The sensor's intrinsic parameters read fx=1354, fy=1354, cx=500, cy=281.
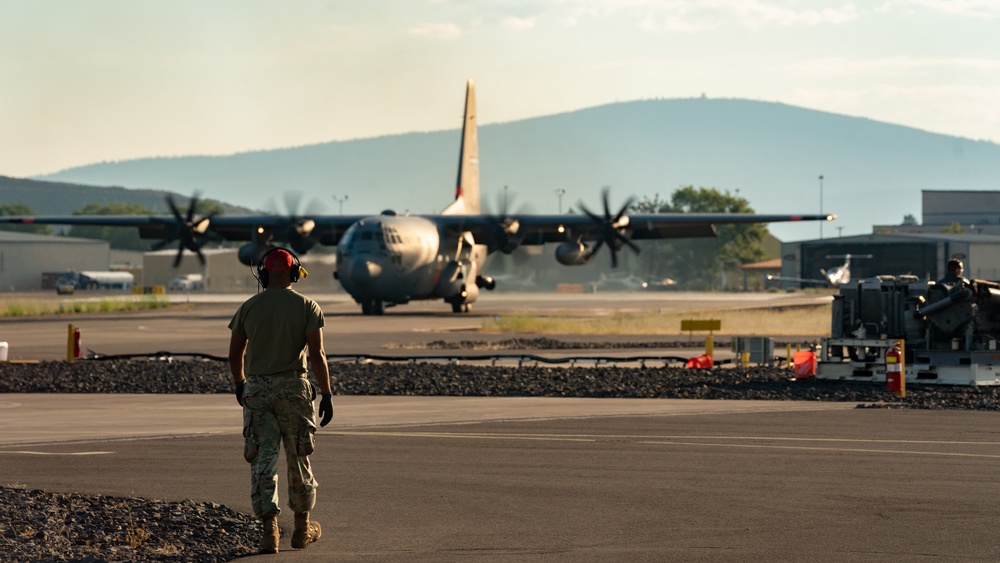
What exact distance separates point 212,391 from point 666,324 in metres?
29.9

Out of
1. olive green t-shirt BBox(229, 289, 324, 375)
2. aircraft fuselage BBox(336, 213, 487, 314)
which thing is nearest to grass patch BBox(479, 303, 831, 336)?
aircraft fuselage BBox(336, 213, 487, 314)

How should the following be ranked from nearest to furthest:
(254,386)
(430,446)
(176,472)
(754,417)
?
(254,386), (176,472), (430,446), (754,417)

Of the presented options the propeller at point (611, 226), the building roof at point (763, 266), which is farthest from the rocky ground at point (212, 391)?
the building roof at point (763, 266)

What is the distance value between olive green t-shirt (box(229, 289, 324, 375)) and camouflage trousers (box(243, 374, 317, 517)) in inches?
3.5

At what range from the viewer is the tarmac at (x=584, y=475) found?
9.53m

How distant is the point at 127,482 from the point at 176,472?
0.78 meters

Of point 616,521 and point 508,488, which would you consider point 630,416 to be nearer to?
point 508,488

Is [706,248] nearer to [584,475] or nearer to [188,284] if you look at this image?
[188,284]

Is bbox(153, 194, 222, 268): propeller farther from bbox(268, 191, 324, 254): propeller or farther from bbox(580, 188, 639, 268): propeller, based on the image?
bbox(580, 188, 639, 268): propeller

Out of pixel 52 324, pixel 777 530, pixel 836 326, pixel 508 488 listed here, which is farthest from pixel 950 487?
pixel 52 324

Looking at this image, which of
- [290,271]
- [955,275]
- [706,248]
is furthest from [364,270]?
[706,248]

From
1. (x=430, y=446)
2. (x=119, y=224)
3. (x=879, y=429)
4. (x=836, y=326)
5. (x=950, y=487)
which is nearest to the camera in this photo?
(x=950, y=487)

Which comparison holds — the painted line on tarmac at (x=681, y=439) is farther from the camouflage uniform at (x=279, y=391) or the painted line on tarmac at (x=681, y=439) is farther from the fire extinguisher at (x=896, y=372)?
the camouflage uniform at (x=279, y=391)

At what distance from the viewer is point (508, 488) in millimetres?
12109
